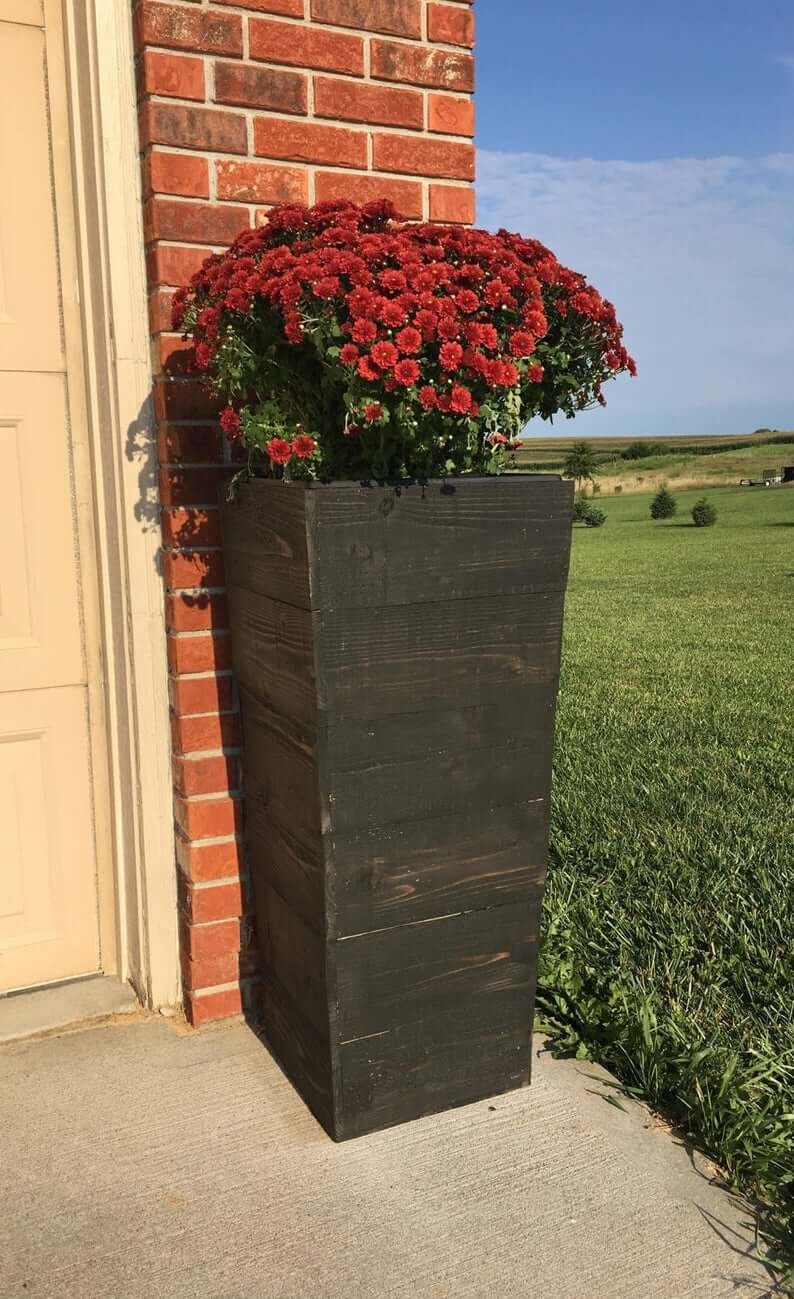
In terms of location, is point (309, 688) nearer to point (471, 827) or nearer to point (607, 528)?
point (471, 827)

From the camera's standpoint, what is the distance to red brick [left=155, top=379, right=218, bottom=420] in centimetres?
A: 239

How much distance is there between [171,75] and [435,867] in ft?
6.13

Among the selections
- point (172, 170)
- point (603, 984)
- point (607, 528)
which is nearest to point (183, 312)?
point (172, 170)

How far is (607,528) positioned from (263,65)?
25597mm

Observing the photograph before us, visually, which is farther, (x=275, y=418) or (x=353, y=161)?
(x=353, y=161)

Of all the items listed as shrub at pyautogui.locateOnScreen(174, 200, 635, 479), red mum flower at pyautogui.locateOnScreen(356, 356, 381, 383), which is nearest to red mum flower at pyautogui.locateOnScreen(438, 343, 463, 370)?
shrub at pyautogui.locateOnScreen(174, 200, 635, 479)

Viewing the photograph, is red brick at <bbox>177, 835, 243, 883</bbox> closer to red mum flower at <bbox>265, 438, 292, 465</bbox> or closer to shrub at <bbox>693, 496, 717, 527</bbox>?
red mum flower at <bbox>265, 438, 292, 465</bbox>

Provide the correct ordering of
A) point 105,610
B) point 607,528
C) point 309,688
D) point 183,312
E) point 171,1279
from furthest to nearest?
point 607,528 → point 105,610 → point 183,312 → point 309,688 → point 171,1279

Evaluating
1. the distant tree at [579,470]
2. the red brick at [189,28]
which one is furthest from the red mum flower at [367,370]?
the red brick at [189,28]

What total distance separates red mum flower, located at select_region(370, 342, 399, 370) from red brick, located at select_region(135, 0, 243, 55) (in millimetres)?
1062

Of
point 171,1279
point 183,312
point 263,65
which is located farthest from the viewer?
point 263,65

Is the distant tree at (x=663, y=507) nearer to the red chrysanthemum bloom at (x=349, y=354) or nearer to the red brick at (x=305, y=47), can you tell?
the red brick at (x=305, y=47)

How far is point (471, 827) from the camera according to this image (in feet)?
7.16

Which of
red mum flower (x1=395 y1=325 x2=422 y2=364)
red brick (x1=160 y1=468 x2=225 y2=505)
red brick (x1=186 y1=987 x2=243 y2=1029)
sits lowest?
red brick (x1=186 y1=987 x2=243 y2=1029)
